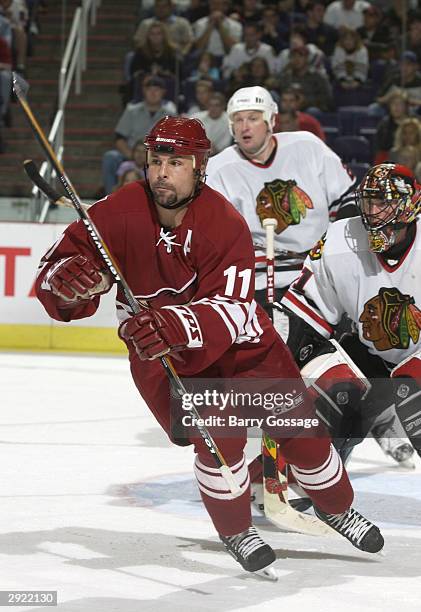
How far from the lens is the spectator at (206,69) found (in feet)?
27.7

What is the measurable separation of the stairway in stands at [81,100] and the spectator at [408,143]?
1.81m

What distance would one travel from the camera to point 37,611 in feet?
8.14

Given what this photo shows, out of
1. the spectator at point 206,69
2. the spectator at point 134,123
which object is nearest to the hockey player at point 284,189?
the spectator at point 134,123

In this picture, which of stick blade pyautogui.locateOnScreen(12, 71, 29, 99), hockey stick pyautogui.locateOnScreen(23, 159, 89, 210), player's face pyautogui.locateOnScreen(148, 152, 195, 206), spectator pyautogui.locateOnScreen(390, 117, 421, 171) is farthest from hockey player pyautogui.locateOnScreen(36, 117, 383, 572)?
spectator pyautogui.locateOnScreen(390, 117, 421, 171)

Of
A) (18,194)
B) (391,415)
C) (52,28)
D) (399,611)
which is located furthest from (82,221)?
(52,28)

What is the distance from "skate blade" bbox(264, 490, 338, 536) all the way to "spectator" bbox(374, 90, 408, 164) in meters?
4.64

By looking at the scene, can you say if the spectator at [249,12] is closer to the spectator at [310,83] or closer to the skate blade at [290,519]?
the spectator at [310,83]

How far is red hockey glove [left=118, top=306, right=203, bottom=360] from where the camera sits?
8.55 feet

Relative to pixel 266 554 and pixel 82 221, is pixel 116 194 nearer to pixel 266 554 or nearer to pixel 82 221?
pixel 82 221

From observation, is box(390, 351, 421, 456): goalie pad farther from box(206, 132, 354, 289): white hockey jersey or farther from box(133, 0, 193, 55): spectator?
box(133, 0, 193, 55): spectator

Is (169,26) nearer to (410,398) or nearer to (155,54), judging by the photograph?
(155,54)

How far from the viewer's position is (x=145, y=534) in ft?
10.7

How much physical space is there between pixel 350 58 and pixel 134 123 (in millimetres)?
1581

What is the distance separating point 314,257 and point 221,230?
686 millimetres
